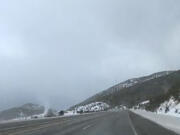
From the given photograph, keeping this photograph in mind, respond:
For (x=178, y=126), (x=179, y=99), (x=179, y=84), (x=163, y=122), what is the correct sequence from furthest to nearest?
(x=179, y=84)
(x=179, y=99)
(x=163, y=122)
(x=178, y=126)

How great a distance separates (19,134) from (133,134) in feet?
21.2

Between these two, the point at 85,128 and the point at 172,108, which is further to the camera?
the point at 172,108

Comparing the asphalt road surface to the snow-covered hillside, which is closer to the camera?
the asphalt road surface

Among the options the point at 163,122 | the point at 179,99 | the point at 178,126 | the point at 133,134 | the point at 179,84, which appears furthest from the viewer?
the point at 179,84

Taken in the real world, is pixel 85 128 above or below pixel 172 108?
below

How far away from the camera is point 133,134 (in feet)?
75.6

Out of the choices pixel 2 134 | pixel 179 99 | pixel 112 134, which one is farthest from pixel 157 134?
pixel 179 99

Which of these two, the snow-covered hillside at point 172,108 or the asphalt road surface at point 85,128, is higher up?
the snow-covered hillside at point 172,108

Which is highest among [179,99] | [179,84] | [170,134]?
[179,84]

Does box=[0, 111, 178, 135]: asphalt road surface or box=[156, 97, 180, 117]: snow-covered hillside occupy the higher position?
box=[156, 97, 180, 117]: snow-covered hillside

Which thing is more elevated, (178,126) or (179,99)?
(179,99)

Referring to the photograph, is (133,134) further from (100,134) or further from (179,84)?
(179,84)

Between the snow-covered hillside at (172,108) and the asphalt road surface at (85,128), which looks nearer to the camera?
the asphalt road surface at (85,128)

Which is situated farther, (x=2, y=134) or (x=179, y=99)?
(x=179, y=99)
